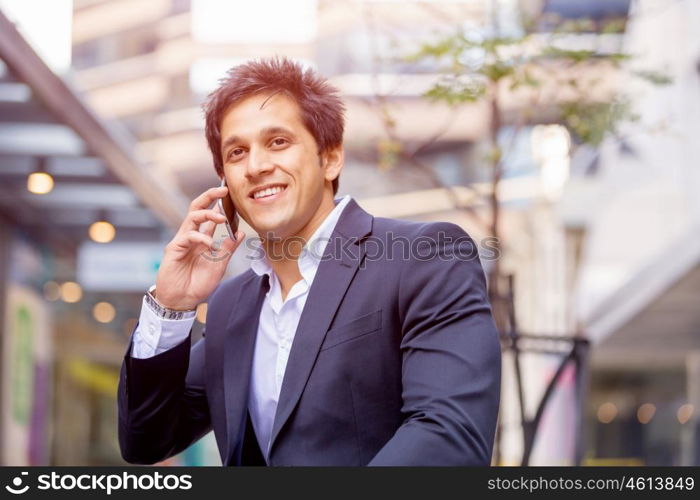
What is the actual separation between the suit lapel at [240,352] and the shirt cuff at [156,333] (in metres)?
0.10

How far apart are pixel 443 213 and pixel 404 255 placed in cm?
1500

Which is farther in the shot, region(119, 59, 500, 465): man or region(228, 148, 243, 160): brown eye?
region(228, 148, 243, 160): brown eye

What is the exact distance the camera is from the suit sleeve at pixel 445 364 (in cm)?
179

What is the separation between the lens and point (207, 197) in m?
2.18

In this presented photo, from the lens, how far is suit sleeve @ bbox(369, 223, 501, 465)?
1.79m

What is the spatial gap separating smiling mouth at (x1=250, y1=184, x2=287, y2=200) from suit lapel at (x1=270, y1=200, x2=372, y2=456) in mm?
136

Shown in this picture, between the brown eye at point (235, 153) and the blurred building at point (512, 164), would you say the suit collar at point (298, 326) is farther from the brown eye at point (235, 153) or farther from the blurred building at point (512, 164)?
the blurred building at point (512, 164)

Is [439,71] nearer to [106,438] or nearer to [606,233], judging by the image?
[106,438]

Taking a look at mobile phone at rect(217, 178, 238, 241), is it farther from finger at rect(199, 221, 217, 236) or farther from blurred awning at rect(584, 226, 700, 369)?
blurred awning at rect(584, 226, 700, 369)

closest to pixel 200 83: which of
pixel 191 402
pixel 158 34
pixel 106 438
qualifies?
pixel 158 34

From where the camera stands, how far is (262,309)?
225 cm
